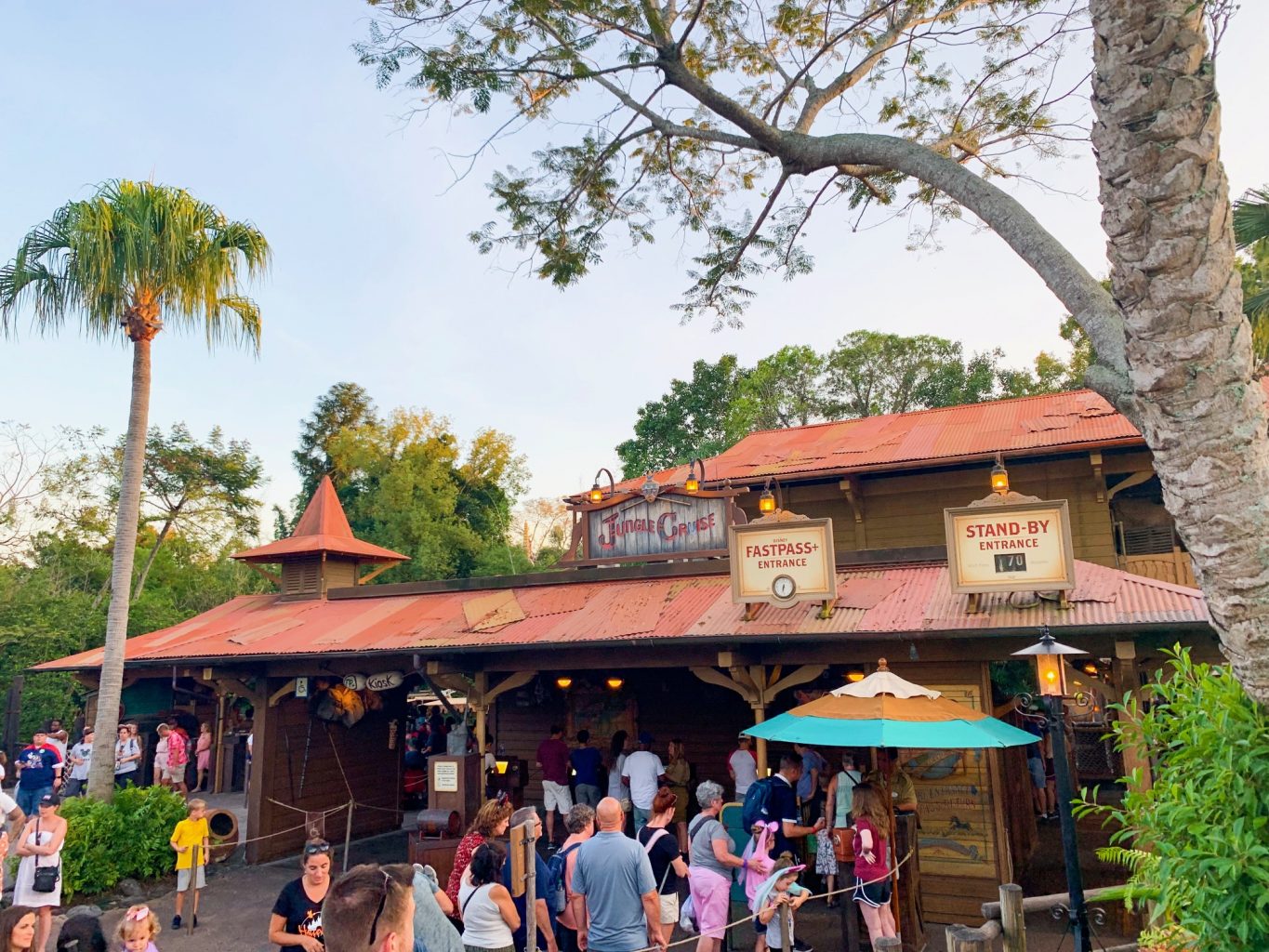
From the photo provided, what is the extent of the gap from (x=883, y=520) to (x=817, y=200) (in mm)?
6735

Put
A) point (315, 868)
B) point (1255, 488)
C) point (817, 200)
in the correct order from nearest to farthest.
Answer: point (1255, 488)
point (315, 868)
point (817, 200)

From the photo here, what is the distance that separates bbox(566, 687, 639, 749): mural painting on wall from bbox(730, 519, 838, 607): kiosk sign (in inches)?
186

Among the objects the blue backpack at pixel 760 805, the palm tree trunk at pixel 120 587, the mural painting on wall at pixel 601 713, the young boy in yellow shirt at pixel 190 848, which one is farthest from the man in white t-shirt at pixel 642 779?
the palm tree trunk at pixel 120 587

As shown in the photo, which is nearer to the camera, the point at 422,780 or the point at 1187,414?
the point at 1187,414

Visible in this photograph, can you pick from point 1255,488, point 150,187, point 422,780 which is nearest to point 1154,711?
point 1255,488

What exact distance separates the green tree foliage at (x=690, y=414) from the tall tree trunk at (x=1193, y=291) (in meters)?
34.0

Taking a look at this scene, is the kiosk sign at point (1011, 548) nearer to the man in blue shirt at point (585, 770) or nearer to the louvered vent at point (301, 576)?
the man in blue shirt at point (585, 770)

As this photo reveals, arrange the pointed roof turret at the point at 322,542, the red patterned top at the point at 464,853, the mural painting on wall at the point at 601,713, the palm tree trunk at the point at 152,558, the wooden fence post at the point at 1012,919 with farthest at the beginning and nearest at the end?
the palm tree trunk at the point at 152,558 → the pointed roof turret at the point at 322,542 → the mural painting on wall at the point at 601,713 → the red patterned top at the point at 464,853 → the wooden fence post at the point at 1012,919

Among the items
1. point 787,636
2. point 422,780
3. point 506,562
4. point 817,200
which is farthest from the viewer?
point 506,562

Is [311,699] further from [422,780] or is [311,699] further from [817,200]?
[817,200]

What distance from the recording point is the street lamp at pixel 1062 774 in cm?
562

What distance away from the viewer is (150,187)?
11.5 m

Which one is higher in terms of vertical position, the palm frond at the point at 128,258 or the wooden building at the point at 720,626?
the palm frond at the point at 128,258

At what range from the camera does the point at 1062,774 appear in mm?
5996
